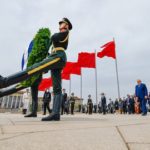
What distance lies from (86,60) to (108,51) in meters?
3.02

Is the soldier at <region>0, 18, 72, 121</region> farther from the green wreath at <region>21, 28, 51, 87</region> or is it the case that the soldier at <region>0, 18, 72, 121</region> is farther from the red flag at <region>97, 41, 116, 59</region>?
the red flag at <region>97, 41, 116, 59</region>

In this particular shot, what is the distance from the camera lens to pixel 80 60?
27.1 meters

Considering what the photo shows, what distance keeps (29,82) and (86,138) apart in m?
5.18

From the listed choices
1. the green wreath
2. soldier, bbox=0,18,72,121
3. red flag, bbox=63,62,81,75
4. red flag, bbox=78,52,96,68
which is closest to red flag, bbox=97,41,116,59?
red flag, bbox=78,52,96,68

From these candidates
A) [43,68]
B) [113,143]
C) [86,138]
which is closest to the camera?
[113,143]

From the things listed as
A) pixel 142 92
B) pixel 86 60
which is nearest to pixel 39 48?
pixel 142 92

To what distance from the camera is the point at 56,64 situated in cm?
624

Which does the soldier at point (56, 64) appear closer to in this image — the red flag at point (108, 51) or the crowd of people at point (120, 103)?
the crowd of people at point (120, 103)

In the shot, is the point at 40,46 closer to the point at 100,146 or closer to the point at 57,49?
the point at 57,49

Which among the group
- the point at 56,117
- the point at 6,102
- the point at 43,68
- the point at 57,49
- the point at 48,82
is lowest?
the point at 56,117

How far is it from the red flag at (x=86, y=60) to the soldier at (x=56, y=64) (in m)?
20.5

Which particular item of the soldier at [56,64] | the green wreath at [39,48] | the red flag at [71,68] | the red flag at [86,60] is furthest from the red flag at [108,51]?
the soldier at [56,64]

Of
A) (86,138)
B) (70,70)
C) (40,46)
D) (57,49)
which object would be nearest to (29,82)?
(40,46)

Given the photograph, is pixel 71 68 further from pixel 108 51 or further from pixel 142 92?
pixel 142 92
